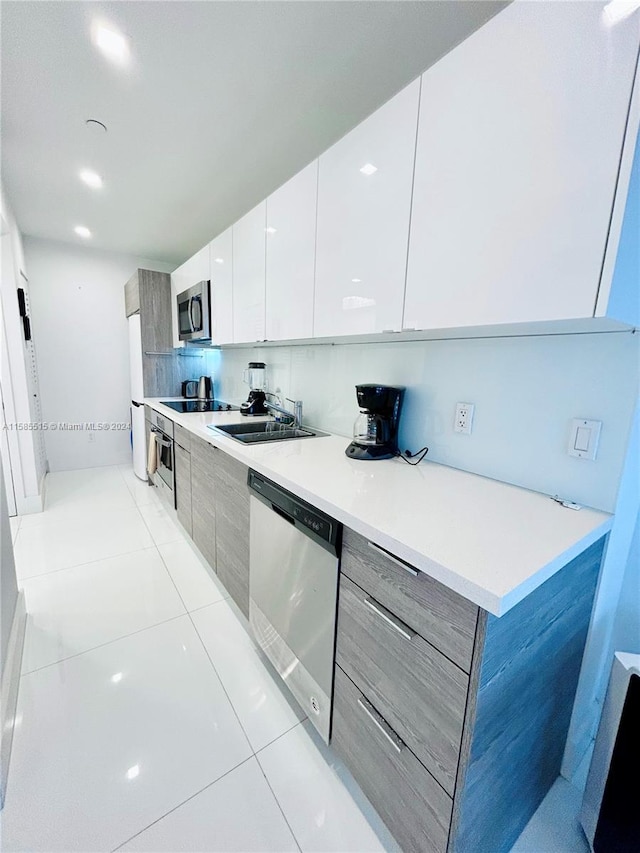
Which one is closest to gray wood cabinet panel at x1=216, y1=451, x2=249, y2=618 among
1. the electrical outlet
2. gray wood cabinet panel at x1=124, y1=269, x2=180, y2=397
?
the electrical outlet

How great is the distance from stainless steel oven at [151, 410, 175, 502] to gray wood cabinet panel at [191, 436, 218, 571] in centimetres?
51

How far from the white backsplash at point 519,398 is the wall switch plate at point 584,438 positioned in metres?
0.02

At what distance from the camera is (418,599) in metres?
0.74

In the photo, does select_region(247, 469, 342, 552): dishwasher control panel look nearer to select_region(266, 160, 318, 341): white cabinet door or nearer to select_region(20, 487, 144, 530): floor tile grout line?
select_region(266, 160, 318, 341): white cabinet door

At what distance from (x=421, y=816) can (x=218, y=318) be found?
2.52 m

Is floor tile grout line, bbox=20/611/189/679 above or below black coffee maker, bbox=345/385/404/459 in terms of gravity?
below

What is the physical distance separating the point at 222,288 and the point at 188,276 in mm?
838

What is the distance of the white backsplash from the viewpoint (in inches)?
36.7

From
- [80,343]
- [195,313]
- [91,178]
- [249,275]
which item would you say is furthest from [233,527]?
[80,343]

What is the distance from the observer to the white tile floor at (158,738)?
96cm

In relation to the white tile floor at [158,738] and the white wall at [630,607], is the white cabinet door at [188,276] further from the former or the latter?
the white wall at [630,607]

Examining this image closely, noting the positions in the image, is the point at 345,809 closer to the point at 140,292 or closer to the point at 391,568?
the point at 391,568

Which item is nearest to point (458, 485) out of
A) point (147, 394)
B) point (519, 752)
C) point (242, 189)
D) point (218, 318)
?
point (519, 752)

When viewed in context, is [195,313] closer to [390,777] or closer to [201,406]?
[201,406]
